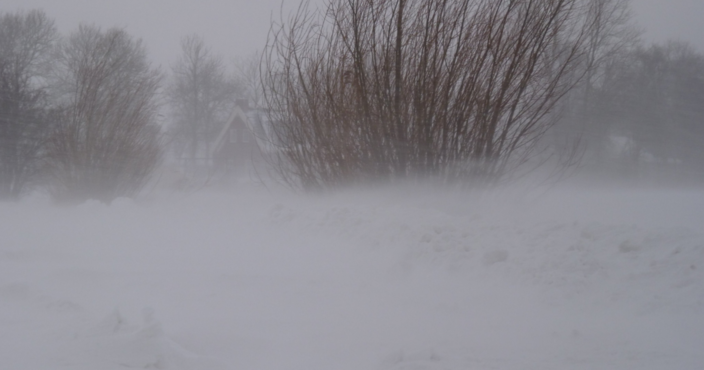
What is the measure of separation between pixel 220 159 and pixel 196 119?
6410mm

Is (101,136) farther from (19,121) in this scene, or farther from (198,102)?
(198,102)

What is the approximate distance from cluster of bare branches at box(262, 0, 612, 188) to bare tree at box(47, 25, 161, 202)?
5.88 meters

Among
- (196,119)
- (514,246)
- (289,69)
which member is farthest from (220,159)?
(514,246)

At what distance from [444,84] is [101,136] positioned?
8.08m

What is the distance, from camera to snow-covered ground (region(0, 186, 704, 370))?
2939 millimetres

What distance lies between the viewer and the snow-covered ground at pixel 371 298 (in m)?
2.94

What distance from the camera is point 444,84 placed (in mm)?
6863

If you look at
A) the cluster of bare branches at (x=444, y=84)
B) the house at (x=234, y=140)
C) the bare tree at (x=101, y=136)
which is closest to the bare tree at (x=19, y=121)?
the bare tree at (x=101, y=136)

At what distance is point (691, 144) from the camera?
15531 millimetres

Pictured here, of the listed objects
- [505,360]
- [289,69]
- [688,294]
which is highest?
[289,69]

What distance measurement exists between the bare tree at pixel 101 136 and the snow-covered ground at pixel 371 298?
5473 mm

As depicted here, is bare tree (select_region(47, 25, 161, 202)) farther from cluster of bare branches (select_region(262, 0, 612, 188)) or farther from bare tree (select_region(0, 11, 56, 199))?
cluster of bare branches (select_region(262, 0, 612, 188))

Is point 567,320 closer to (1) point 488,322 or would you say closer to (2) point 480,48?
(1) point 488,322

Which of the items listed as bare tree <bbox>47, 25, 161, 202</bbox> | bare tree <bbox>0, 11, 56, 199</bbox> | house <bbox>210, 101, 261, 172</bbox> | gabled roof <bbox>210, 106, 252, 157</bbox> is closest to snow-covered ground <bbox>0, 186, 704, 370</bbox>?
bare tree <bbox>47, 25, 161, 202</bbox>
